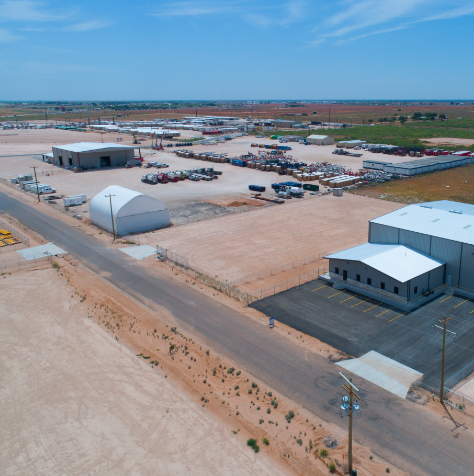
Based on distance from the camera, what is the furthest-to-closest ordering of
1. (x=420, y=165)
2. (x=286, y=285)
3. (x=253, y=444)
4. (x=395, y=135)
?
(x=395, y=135)
(x=420, y=165)
(x=286, y=285)
(x=253, y=444)

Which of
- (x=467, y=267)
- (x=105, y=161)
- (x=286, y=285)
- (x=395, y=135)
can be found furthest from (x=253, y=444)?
(x=395, y=135)

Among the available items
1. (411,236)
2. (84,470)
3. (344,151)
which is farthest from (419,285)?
(344,151)

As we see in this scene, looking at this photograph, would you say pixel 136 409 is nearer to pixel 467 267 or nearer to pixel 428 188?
pixel 467 267

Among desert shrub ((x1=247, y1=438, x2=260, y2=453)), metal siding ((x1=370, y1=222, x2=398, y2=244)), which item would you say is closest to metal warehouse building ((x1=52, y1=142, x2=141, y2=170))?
metal siding ((x1=370, y1=222, x2=398, y2=244))

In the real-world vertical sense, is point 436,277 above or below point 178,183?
below

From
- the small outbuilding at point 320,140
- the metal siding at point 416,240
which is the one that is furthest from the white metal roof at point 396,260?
the small outbuilding at point 320,140

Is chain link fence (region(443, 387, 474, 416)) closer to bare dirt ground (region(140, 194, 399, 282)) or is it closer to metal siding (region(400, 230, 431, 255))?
metal siding (region(400, 230, 431, 255))

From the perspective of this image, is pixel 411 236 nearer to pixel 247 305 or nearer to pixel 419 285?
pixel 419 285
